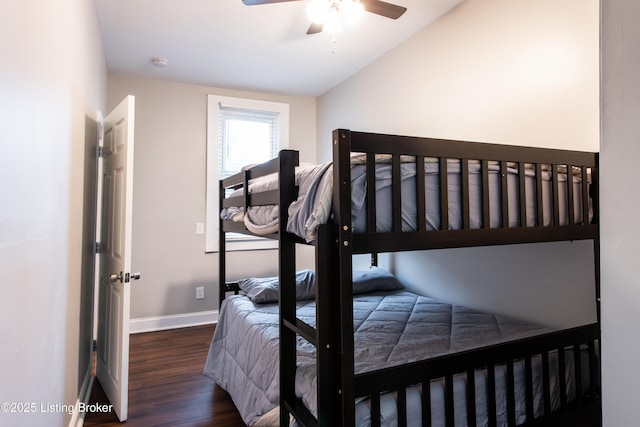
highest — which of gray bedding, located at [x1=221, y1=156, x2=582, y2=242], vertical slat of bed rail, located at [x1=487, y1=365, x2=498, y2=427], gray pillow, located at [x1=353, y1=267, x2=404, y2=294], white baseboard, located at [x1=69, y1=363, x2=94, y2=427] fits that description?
gray bedding, located at [x1=221, y1=156, x2=582, y2=242]

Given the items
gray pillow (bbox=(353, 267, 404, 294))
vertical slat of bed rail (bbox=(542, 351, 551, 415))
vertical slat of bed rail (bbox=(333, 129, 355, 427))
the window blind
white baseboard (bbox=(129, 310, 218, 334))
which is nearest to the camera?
vertical slat of bed rail (bbox=(333, 129, 355, 427))

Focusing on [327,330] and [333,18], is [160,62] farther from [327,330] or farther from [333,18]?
[327,330]

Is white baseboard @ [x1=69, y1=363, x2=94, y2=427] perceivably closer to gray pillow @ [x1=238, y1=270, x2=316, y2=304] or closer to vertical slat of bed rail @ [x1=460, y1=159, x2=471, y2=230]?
gray pillow @ [x1=238, y1=270, x2=316, y2=304]

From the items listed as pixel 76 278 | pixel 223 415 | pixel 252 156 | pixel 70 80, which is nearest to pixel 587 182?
pixel 223 415

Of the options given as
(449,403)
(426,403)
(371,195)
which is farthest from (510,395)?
(371,195)

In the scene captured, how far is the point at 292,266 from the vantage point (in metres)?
1.57

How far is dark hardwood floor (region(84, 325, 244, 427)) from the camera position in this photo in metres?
2.06

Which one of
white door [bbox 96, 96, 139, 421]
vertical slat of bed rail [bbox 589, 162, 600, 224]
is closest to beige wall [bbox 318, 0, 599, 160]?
vertical slat of bed rail [bbox 589, 162, 600, 224]

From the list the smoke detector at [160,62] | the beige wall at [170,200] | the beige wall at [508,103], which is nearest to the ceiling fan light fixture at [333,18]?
the beige wall at [508,103]

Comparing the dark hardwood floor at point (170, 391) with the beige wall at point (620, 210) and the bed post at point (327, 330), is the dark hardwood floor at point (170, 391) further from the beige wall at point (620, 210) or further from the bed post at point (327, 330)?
the beige wall at point (620, 210)

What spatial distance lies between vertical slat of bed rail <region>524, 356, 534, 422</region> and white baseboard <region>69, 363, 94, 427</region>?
209cm

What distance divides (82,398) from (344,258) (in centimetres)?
196

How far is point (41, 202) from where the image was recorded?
1262 millimetres

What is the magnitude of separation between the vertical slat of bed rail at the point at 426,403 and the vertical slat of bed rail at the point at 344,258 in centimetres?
33
